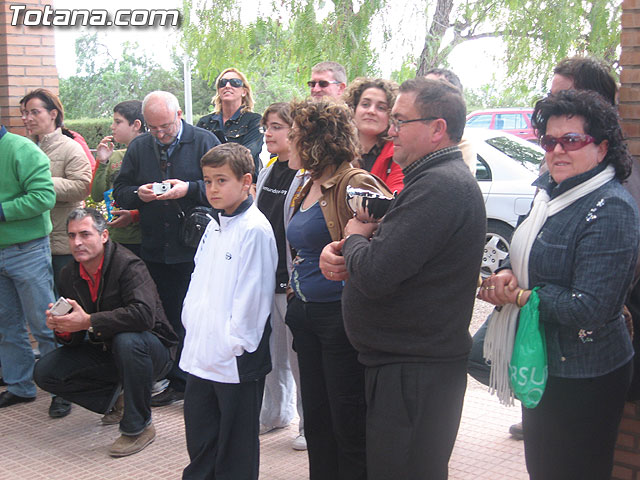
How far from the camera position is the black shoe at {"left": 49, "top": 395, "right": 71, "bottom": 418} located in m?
5.27

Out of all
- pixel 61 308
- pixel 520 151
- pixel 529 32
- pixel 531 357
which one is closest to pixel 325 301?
pixel 531 357

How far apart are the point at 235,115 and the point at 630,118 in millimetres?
3274

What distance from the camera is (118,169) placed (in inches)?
236

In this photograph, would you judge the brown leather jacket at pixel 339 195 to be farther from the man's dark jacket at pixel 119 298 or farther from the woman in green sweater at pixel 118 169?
the woman in green sweater at pixel 118 169

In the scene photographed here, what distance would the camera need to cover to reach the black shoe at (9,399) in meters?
5.49

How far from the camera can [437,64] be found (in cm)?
808

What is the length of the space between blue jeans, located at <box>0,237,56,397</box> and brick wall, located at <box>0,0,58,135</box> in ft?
5.12

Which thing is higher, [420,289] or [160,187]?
[160,187]

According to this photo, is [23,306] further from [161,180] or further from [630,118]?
[630,118]

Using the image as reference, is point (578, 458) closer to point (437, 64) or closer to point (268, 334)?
point (268, 334)

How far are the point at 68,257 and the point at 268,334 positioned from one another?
8.45 ft

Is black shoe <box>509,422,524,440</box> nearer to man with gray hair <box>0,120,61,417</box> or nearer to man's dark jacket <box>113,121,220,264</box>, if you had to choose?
man's dark jacket <box>113,121,220,264</box>

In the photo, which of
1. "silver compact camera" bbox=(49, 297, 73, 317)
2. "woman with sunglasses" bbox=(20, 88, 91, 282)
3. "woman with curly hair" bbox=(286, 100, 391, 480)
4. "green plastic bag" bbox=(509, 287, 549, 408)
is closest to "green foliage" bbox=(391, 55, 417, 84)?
"woman with sunglasses" bbox=(20, 88, 91, 282)

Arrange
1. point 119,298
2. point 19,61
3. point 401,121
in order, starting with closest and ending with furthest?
point 401,121 < point 119,298 < point 19,61
